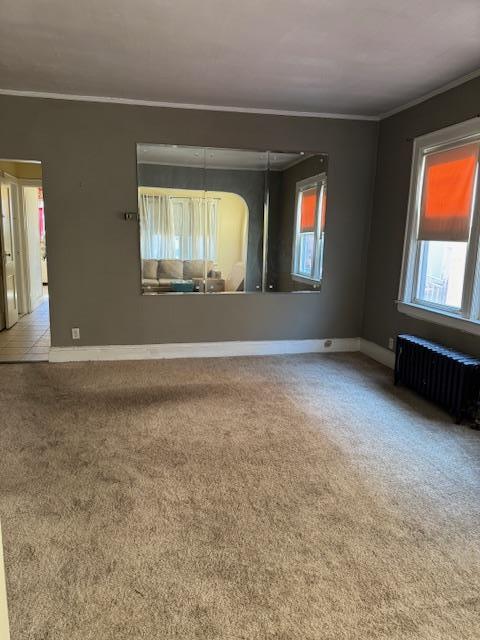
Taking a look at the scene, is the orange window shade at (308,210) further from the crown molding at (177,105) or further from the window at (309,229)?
the crown molding at (177,105)

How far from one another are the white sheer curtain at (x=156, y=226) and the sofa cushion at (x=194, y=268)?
234mm

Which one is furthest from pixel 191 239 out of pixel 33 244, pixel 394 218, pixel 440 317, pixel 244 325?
pixel 33 244

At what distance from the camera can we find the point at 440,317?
150 inches

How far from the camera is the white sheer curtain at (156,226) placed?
4.48 meters

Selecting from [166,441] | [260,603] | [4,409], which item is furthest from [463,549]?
[4,409]

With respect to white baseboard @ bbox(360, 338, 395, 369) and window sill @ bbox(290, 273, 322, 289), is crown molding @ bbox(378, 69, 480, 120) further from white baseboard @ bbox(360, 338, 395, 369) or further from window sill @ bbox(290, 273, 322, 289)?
white baseboard @ bbox(360, 338, 395, 369)

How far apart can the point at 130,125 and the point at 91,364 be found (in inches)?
93.5

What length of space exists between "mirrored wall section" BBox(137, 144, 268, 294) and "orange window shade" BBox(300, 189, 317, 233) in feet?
1.52

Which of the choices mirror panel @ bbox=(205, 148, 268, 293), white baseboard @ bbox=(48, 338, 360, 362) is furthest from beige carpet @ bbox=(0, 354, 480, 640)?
mirror panel @ bbox=(205, 148, 268, 293)

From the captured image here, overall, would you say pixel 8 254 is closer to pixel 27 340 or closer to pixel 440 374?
pixel 27 340

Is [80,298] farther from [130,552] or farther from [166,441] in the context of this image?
[130,552]

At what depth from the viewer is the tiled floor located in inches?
187

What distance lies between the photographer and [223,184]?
4.64 metres

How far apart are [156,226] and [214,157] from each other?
3.02ft
